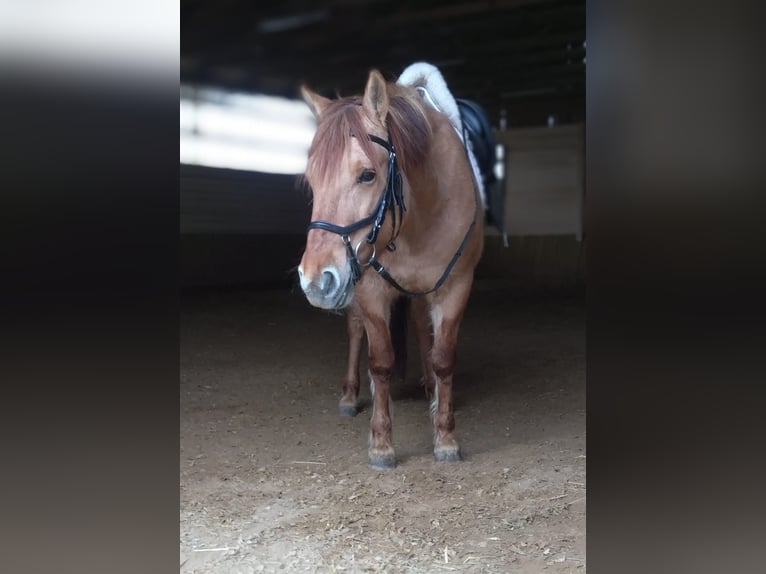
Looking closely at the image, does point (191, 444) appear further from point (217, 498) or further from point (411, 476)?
point (411, 476)

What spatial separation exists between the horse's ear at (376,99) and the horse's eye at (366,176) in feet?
0.79

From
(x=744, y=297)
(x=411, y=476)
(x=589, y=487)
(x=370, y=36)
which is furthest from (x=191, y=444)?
(x=370, y=36)

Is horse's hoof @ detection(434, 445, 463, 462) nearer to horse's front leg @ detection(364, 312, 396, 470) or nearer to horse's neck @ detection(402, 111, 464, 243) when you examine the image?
horse's front leg @ detection(364, 312, 396, 470)

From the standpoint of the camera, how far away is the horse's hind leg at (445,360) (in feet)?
9.43

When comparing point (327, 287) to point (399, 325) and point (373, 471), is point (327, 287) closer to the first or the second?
point (373, 471)

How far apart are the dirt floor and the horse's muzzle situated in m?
0.80

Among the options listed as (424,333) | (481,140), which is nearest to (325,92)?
(481,140)

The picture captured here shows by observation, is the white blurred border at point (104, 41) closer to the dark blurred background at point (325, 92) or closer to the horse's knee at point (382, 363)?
the horse's knee at point (382, 363)

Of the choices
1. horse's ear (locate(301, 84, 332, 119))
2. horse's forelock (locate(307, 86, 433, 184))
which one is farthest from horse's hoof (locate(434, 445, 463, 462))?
horse's ear (locate(301, 84, 332, 119))

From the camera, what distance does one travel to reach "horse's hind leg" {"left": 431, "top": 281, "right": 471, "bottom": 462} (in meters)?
2.88

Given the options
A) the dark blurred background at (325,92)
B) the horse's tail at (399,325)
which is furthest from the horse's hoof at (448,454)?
the dark blurred background at (325,92)

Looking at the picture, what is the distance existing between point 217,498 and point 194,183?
28.5 ft

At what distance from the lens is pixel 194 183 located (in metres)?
10.4

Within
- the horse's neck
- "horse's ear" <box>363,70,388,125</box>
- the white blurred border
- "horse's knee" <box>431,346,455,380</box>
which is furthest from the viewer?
"horse's knee" <box>431,346,455,380</box>
